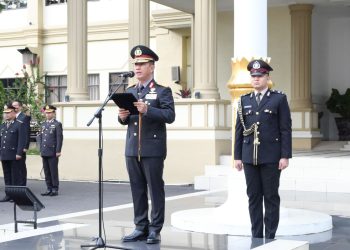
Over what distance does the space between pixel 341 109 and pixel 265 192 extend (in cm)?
1245

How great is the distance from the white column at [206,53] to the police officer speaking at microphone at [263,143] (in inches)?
353

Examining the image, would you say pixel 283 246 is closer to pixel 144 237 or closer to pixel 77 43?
pixel 144 237

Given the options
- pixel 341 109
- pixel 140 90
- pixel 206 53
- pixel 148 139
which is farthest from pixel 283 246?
pixel 341 109

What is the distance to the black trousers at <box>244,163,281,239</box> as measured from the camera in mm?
6766

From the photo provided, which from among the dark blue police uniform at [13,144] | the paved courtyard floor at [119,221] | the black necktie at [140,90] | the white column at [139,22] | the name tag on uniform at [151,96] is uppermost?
the white column at [139,22]

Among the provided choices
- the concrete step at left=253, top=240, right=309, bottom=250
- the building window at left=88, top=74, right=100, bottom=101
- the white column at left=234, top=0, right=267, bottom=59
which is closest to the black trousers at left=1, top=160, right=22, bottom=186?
the white column at left=234, top=0, right=267, bottom=59

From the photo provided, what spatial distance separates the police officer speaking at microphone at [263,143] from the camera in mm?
6758

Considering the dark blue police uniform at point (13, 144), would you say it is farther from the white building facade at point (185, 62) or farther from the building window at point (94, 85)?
the building window at point (94, 85)

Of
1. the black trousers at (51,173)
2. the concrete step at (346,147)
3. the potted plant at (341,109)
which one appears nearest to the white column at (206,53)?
the black trousers at (51,173)

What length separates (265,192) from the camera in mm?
6789

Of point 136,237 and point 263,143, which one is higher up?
point 263,143

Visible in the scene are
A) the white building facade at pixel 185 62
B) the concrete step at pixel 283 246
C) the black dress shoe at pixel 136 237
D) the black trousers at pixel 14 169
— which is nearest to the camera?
the concrete step at pixel 283 246

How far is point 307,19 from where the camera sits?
18750 millimetres

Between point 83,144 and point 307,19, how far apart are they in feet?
22.6
